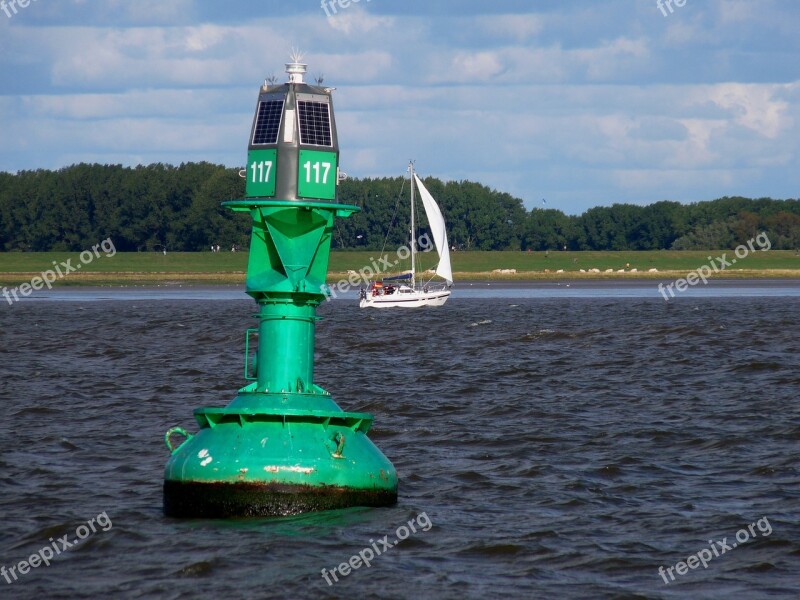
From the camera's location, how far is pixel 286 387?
48.2 feet

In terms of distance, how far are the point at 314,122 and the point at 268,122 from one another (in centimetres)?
52

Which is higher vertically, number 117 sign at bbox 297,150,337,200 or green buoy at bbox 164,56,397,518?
number 117 sign at bbox 297,150,337,200

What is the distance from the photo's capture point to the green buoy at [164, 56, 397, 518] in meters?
14.3

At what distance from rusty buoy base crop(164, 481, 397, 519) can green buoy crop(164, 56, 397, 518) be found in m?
0.01

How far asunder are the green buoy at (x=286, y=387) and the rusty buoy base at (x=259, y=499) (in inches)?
0.5

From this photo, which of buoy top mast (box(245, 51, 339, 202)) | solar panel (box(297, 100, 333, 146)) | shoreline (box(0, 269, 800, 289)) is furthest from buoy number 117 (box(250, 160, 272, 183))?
shoreline (box(0, 269, 800, 289))

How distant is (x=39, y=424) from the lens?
23641 millimetres

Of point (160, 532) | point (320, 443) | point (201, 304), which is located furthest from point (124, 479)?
point (201, 304)

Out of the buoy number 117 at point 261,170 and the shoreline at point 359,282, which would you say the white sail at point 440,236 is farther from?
the buoy number 117 at point 261,170

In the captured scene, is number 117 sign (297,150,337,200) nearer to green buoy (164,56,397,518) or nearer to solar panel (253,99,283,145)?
green buoy (164,56,397,518)

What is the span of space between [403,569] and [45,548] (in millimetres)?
4007

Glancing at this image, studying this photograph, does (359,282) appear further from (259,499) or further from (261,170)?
(259,499)

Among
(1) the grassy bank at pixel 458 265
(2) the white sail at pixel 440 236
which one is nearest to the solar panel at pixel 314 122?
(2) the white sail at pixel 440 236

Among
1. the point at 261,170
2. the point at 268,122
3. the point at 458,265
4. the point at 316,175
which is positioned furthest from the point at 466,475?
the point at 458,265
